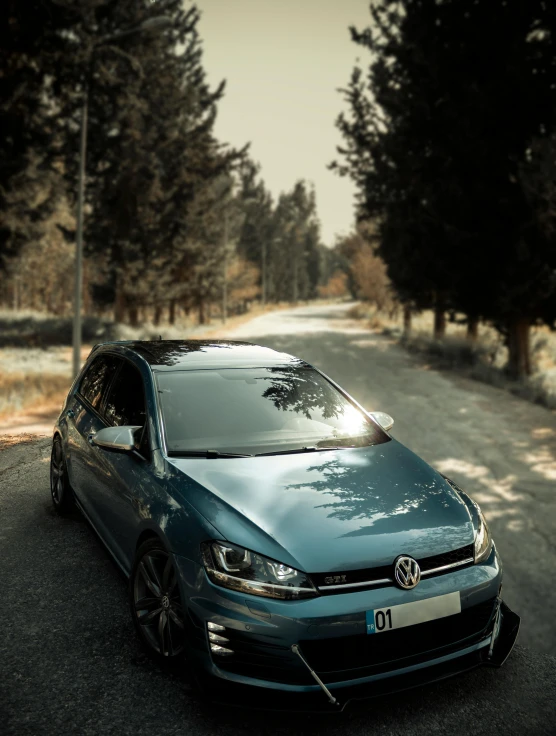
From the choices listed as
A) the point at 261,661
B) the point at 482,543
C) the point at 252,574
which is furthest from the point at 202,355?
the point at 261,661

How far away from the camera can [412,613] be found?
117 inches

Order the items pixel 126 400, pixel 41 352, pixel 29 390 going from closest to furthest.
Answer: pixel 126 400, pixel 29 390, pixel 41 352

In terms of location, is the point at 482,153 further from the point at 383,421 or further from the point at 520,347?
the point at 383,421

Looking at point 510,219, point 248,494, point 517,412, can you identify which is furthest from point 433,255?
point 248,494

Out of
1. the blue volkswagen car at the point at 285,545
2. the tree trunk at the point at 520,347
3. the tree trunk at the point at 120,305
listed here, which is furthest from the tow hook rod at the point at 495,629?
the tree trunk at the point at 120,305

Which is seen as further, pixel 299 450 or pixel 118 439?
pixel 299 450

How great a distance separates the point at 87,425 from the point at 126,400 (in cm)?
61

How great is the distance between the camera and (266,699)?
2895mm

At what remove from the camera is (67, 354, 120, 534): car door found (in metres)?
4.75

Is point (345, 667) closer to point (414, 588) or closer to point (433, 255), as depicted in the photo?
point (414, 588)

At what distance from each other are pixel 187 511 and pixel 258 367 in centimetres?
175

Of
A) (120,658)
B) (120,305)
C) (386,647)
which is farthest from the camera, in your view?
(120,305)

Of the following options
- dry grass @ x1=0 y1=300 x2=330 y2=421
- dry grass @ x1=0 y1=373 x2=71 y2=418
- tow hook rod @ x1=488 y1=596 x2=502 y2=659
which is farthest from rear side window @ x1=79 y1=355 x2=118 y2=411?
dry grass @ x1=0 y1=373 x2=71 y2=418

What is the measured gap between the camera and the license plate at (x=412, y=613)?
2.90 meters
